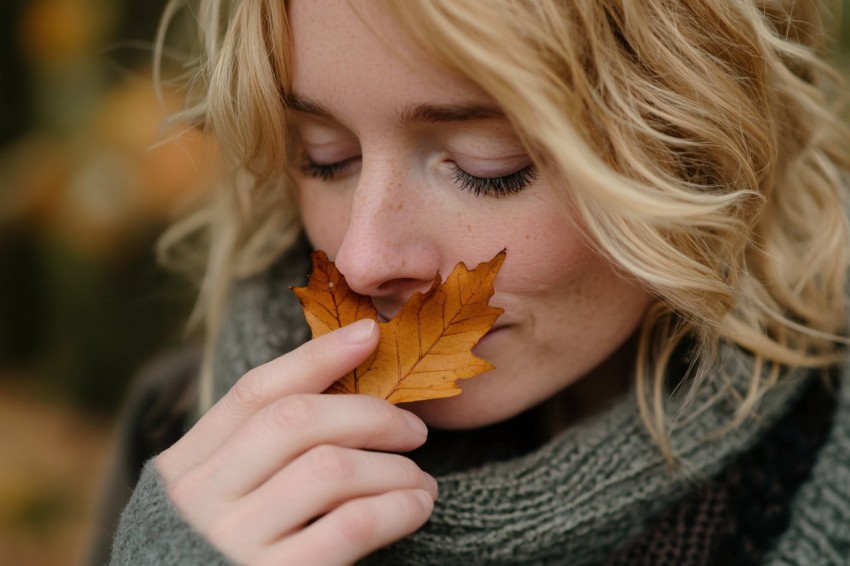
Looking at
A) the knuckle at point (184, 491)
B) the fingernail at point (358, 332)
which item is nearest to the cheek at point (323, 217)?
the fingernail at point (358, 332)

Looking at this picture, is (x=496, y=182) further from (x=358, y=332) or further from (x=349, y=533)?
(x=349, y=533)

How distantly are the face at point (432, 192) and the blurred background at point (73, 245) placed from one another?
105cm

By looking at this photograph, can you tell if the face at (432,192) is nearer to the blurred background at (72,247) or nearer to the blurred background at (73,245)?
the blurred background at (73,245)

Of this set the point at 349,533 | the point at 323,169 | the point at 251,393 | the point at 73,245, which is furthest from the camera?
the point at 73,245

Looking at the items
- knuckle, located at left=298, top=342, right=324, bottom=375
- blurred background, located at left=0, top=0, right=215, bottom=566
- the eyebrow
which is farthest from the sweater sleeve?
blurred background, located at left=0, top=0, right=215, bottom=566

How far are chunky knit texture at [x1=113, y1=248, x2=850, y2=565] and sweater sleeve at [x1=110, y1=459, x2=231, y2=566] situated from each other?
1.26 feet

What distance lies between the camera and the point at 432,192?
1229mm

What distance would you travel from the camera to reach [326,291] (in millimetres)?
1235

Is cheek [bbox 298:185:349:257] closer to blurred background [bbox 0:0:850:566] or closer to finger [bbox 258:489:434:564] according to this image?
finger [bbox 258:489:434:564]

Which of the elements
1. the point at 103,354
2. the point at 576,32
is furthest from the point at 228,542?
the point at 103,354

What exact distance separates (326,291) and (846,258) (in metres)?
1.00

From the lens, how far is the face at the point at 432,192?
114 centimetres

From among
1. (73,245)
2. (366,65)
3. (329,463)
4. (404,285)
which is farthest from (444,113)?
(73,245)

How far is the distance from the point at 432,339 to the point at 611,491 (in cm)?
46
